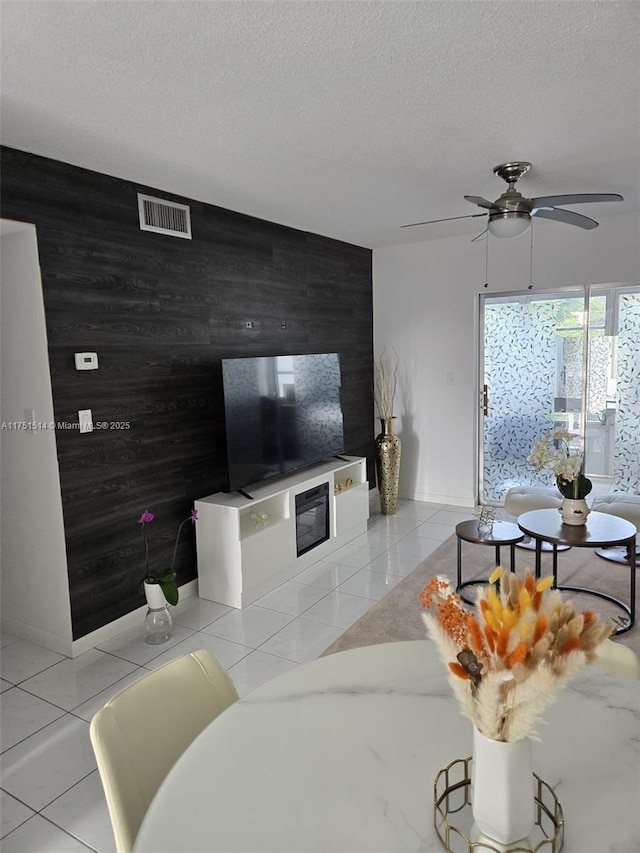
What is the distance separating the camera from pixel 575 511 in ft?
11.3

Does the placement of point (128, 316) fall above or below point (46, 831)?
above

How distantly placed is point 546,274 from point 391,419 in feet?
6.21

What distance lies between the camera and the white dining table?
3.34ft

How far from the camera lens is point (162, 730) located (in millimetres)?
1435

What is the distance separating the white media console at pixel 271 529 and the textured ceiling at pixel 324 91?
2.01 m

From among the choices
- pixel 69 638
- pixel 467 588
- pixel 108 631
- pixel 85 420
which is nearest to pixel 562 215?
pixel 467 588

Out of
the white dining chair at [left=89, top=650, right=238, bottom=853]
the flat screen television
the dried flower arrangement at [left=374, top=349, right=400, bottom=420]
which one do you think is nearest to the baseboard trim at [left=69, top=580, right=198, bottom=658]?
the flat screen television

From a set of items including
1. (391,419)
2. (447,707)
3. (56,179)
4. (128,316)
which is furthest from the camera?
(391,419)

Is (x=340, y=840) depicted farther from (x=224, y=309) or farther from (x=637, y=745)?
(x=224, y=309)

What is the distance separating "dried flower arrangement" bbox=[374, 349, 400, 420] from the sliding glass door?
2.90ft

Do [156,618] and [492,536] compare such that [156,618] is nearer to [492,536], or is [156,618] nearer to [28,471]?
[28,471]

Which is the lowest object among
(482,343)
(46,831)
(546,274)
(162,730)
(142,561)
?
(46,831)

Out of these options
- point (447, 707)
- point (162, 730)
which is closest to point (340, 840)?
point (447, 707)

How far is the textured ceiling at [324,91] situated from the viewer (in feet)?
5.98
